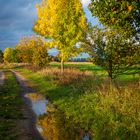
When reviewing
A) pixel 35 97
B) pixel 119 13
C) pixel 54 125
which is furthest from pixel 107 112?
pixel 35 97

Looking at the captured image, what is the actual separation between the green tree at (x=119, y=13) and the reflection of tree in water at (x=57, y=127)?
4397 mm

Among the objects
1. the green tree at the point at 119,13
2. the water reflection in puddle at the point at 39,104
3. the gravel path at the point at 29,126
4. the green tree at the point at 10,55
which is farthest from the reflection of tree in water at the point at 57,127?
the green tree at the point at 10,55

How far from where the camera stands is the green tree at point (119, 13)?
12320 millimetres

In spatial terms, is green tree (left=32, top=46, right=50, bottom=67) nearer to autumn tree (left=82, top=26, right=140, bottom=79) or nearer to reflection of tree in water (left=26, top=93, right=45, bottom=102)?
reflection of tree in water (left=26, top=93, right=45, bottom=102)

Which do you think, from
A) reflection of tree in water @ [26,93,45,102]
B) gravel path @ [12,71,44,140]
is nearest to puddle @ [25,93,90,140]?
gravel path @ [12,71,44,140]

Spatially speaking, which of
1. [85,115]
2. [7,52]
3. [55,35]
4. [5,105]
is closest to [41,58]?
[55,35]

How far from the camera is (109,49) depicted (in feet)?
68.0

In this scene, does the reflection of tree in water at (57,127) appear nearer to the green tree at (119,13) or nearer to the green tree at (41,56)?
the green tree at (119,13)

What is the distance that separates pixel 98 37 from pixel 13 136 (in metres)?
10.1

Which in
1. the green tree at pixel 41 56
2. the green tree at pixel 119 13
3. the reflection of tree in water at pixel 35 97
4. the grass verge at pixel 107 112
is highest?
the green tree at pixel 119 13

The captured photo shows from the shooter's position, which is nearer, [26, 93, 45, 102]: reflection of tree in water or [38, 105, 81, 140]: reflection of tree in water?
[38, 105, 81, 140]: reflection of tree in water

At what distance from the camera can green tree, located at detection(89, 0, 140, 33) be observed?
12.3 m

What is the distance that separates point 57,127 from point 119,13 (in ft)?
18.1

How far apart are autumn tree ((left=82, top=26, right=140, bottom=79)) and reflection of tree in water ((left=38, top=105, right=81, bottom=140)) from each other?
4491mm
